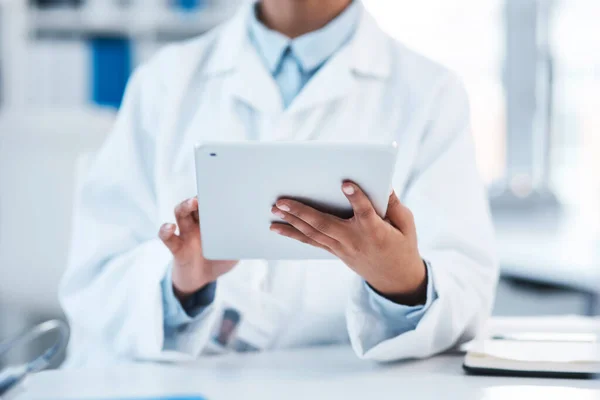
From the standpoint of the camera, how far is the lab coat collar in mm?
1229

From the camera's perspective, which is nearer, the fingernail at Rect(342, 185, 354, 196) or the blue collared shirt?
the fingernail at Rect(342, 185, 354, 196)

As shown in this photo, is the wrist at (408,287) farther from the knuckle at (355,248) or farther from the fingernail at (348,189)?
the fingernail at (348,189)

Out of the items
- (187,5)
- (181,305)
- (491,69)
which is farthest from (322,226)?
(491,69)

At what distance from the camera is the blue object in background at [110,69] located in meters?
2.75

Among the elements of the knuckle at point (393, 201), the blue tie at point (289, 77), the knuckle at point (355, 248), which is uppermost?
the blue tie at point (289, 77)

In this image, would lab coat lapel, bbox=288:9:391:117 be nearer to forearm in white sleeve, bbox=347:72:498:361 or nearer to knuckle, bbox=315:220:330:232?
forearm in white sleeve, bbox=347:72:498:361

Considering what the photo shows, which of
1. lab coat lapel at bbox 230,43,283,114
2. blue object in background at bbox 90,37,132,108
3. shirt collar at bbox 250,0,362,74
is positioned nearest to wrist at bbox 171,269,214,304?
lab coat lapel at bbox 230,43,283,114

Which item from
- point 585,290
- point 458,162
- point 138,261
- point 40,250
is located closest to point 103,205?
point 138,261

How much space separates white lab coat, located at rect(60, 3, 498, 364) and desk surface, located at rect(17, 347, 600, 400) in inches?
2.9

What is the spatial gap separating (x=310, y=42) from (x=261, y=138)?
0.19 m

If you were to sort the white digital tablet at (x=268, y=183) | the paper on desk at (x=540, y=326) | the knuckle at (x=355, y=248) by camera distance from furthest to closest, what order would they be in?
the paper on desk at (x=540, y=326), the knuckle at (x=355, y=248), the white digital tablet at (x=268, y=183)

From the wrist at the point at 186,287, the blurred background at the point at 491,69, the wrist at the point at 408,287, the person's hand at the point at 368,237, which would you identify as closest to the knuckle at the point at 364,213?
the person's hand at the point at 368,237

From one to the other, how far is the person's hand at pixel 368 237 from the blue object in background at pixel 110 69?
1.97m

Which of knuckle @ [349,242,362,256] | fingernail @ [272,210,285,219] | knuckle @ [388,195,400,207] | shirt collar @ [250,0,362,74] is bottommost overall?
knuckle @ [349,242,362,256]
